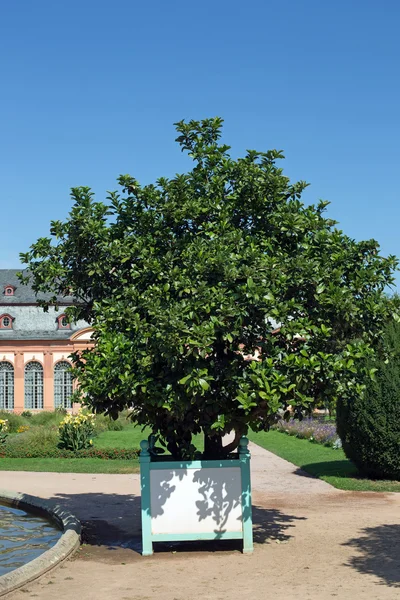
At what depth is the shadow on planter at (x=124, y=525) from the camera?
9.84 meters

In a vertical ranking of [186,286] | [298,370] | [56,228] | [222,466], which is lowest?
[222,466]

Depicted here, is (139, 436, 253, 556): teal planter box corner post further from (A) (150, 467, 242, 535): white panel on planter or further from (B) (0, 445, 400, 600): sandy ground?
(B) (0, 445, 400, 600): sandy ground

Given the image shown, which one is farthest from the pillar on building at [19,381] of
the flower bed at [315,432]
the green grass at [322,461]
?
the green grass at [322,461]

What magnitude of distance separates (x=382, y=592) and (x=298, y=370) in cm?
246

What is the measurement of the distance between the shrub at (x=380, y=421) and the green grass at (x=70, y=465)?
611 cm

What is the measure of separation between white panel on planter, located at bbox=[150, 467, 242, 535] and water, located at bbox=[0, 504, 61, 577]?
168 centimetres

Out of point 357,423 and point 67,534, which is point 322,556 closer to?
point 67,534

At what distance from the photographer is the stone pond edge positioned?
7.61 meters

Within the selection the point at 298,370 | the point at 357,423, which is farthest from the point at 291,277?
the point at 357,423

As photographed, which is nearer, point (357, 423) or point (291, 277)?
point (291, 277)

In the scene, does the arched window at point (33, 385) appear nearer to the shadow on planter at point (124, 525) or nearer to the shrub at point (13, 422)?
the shrub at point (13, 422)

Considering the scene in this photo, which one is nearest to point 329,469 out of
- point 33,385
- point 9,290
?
point 33,385

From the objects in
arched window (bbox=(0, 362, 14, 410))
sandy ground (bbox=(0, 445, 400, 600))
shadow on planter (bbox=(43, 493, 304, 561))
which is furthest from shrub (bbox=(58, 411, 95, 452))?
arched window (bbox=(0, 362, 14, 410))

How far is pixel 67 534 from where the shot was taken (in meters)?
9.64
